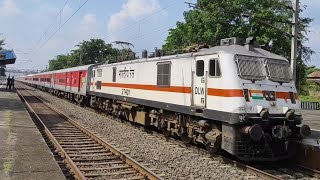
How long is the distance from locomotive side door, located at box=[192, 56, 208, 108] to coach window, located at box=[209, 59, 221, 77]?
0.88 feet

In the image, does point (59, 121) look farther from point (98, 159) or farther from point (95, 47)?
point (95, 47)

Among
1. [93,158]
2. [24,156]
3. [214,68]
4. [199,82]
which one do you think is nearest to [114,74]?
[199,82]

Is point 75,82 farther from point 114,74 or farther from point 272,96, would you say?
point 272,96

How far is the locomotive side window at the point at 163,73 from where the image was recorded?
14133mm

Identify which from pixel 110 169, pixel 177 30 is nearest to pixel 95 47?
pixel 177 30

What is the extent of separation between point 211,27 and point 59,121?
18.2 metres

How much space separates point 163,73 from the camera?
14.5 metres

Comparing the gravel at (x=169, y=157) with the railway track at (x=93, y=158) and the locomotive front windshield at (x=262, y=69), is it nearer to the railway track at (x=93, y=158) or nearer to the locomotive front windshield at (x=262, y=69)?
the railway track at (x=93, y=158)

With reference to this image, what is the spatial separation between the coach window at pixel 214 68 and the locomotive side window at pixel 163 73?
2.95m

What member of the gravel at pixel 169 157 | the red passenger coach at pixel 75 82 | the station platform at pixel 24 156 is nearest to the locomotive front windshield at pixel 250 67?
the gravel at pixel 169 157

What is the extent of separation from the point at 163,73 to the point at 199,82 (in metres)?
2.85

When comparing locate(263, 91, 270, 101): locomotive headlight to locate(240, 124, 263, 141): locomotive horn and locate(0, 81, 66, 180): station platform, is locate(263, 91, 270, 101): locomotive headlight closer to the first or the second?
locate(240, 124, 263, 141): locomotive horn

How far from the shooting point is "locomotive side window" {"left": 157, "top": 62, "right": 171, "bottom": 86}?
46.4 ft

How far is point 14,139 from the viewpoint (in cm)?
1248
